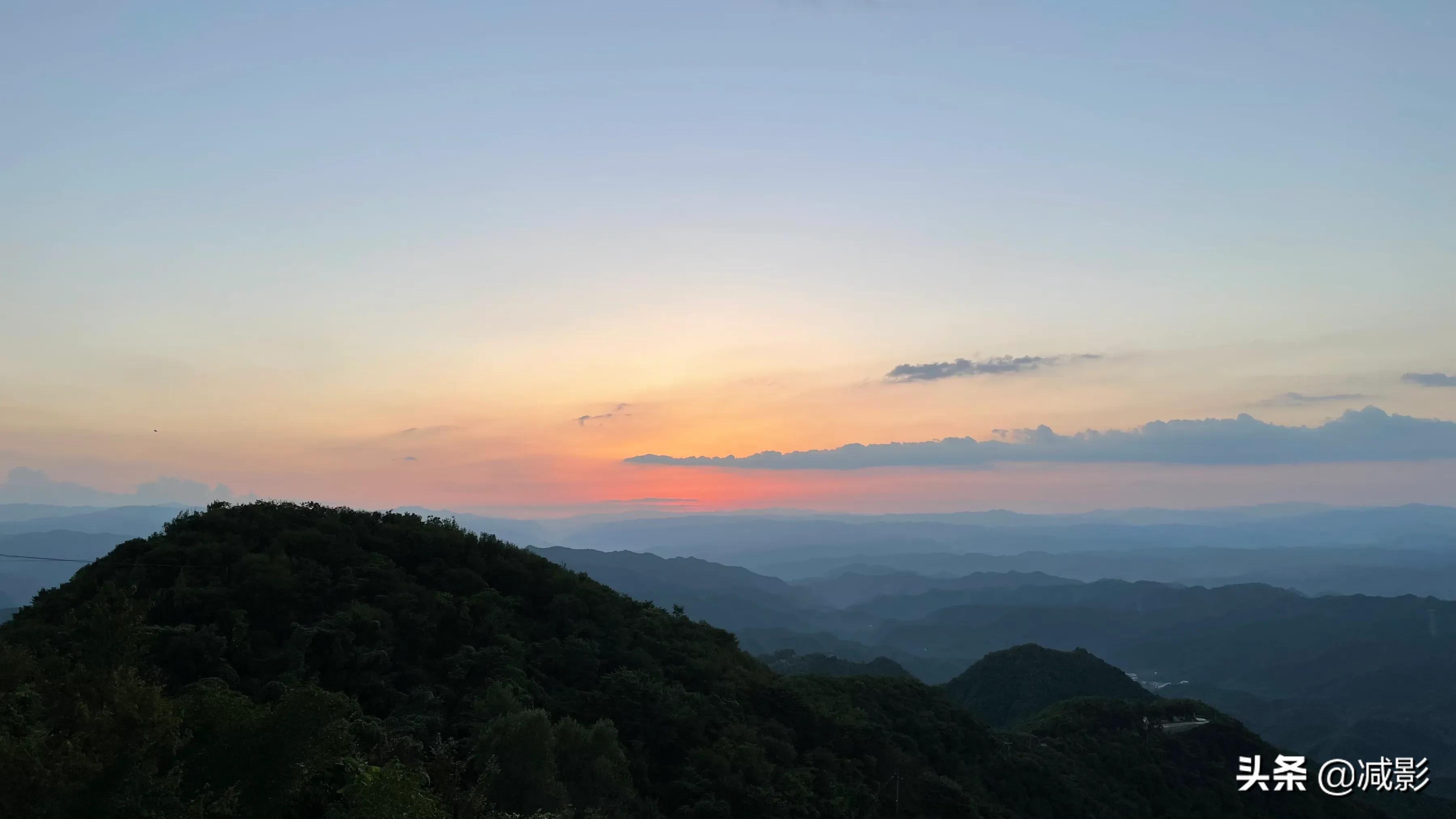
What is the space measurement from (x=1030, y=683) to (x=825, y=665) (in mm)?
22070

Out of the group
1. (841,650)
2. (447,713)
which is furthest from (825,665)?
(447,713)

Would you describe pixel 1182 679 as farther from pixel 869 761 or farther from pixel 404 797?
pixel 404 797

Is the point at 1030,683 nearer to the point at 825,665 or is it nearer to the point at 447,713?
the point at 825,665

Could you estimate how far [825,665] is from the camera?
96500 millimetres

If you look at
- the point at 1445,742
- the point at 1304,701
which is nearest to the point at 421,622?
the point at 1445,742

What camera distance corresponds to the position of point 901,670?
105m

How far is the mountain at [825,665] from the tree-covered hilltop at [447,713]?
146 feet

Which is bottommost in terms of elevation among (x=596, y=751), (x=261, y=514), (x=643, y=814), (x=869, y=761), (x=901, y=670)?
(x=901, y=670)

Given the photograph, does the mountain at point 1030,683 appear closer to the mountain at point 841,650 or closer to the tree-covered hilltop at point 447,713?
the tree-covered hilltop at point 447,713

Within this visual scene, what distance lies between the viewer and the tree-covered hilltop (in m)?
15.1

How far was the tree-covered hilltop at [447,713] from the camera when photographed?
595 inches

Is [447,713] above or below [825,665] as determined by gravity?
above

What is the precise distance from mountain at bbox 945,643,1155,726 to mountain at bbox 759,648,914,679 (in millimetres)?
7263

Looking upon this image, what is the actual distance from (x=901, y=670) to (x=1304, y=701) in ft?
217
